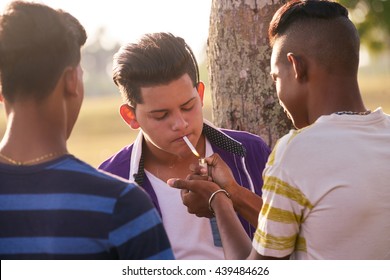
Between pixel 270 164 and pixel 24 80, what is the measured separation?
0.95 metres

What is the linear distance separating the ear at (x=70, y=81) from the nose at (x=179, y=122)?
1388 millimetres

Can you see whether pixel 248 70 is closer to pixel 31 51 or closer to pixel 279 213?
pixel 279 213

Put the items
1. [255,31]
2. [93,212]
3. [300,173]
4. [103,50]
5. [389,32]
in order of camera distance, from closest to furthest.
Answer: [93,212] → [300,173] → [255,31] → [389,32] → [103,50]

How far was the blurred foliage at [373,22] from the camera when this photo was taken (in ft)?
73.3

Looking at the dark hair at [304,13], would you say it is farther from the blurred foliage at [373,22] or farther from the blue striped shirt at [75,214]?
the blurred foliage at [373,22]

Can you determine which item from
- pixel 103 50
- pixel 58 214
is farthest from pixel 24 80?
pixel 103 50

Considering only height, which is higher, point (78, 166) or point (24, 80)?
point (24, 80)

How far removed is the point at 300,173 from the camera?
9.99ft

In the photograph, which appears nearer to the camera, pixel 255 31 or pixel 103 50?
pixel 255 31

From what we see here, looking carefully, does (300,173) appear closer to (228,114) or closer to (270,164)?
(270,164)

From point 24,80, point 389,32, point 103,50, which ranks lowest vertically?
point 103,50

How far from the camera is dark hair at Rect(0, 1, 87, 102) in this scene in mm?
2770

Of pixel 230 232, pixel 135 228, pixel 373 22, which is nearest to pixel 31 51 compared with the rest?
pixel 135 228

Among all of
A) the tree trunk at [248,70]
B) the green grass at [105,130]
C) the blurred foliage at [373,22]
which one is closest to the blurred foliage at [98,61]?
the green grass at [105,130]
